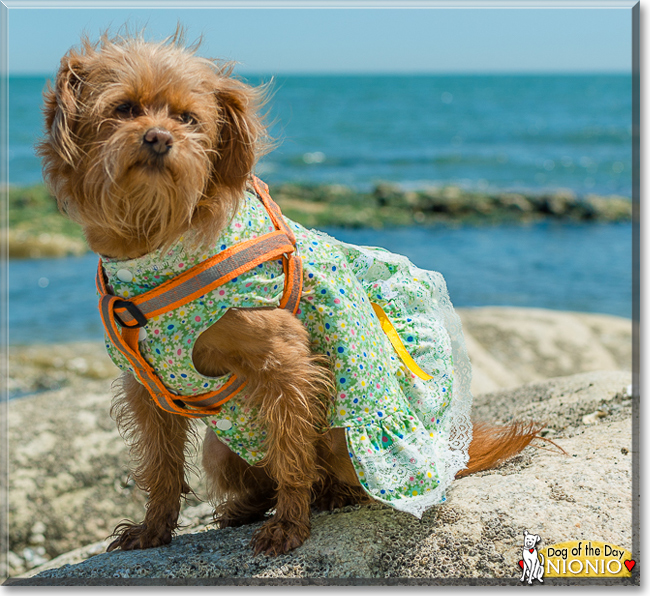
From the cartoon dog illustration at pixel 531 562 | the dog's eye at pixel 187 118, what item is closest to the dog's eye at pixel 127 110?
the dog's eye at pixel 187 118

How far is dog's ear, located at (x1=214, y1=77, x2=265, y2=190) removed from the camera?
2512 millimetres

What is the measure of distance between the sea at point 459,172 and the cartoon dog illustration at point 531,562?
1.95 metres

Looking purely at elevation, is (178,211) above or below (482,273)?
below

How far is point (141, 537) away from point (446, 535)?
1.50m

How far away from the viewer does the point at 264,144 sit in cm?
267

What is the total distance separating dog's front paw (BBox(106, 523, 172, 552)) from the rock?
69 millimetres

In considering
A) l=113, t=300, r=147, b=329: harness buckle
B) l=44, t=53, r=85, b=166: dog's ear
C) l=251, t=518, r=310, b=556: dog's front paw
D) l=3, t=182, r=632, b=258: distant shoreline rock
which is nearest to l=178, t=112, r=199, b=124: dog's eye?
l=44, t=53, r=85, b=166: dog's ear

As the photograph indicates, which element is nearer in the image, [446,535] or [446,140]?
[446,535]

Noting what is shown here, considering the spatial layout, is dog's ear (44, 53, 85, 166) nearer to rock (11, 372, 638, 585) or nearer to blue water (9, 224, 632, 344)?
rock (11, 372, 638, 585)

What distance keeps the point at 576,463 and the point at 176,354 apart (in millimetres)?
2094

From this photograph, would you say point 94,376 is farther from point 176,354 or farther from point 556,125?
point 556,125

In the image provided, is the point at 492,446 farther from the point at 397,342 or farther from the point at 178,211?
the point at 178,211

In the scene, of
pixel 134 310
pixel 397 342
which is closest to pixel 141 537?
pixel 134 310

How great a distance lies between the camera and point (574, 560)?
261cm
